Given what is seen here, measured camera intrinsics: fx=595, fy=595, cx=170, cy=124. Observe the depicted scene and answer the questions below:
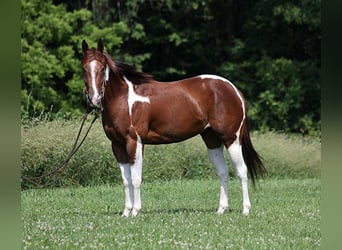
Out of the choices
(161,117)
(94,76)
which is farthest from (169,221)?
(94,76)

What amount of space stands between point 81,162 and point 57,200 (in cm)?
295

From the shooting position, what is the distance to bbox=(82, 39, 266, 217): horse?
7406 mm

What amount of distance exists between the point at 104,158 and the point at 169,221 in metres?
6.42

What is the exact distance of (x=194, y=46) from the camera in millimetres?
Result: 26672

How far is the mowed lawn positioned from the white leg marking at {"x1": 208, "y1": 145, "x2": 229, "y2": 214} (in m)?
Answer: 0.14

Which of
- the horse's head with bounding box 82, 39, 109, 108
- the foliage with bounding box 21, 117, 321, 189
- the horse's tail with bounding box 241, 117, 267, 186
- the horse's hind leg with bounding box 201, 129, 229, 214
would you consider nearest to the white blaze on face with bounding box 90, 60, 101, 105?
the horse's head with bounding box 82, 39, 109, 108

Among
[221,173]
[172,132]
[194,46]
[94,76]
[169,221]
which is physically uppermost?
[94,76]

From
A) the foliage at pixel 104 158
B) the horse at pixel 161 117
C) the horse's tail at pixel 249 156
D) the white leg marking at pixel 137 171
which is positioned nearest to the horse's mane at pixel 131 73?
the horse at pixel 161 117

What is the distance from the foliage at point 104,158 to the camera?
41.9 feet

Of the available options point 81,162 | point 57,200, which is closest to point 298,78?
point 81,162

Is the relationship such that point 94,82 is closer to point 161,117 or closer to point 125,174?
point 161,117

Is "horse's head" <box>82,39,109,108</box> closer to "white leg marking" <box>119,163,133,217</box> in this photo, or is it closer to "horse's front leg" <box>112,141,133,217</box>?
"horse's front leg" <box>112,141,133,217</box>

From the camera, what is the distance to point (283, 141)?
17562 mm

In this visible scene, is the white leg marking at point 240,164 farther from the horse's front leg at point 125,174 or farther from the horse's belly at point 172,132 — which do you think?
the horse's front leg at point 125,174
